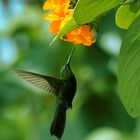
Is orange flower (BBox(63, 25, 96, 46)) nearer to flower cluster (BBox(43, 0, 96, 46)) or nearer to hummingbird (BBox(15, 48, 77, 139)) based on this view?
flower cluster (BBox(43, 0, 96, 46))

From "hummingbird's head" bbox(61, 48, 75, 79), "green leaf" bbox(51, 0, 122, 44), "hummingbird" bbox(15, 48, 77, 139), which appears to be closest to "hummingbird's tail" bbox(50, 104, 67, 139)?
"hummingbird" bbox(15, 48, 77, 139)

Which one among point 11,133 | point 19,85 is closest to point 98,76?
point 19,85

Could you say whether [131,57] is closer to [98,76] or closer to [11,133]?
[98,76]

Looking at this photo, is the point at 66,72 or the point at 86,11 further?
the point at 66,72

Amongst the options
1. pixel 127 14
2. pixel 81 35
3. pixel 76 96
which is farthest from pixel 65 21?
pixel 76 96

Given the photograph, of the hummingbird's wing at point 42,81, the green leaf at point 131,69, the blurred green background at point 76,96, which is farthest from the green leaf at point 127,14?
the blurred green background at point 76,96

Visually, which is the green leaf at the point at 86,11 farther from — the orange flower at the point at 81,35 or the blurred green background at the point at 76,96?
the blurred green background at the point at 76,96

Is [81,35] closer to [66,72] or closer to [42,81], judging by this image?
[66,72]
